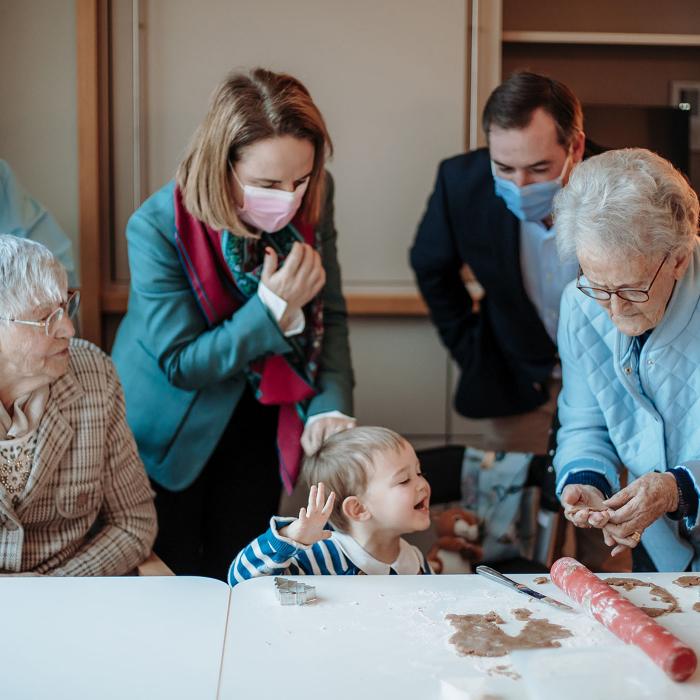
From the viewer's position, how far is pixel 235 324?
211cm

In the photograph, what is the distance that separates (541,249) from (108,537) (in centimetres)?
125

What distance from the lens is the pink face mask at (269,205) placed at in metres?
2.03

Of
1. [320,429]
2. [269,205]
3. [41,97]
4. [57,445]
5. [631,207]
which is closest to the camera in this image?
[631,207]

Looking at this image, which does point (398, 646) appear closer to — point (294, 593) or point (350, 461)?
point (294, 593)

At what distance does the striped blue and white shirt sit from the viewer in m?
1.62

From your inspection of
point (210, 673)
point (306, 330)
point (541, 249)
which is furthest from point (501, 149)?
point (210, 673)

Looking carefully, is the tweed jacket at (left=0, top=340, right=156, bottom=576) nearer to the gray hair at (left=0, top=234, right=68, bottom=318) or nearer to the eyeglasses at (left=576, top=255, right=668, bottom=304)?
the gray hair at (left=0, top=234, right=68, bottom=318)

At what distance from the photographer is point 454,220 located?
2.61m

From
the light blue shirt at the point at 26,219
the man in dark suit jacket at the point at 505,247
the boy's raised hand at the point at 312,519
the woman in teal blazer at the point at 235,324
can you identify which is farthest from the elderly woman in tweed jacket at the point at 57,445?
the man in dark suit jacket at the point at 505,247

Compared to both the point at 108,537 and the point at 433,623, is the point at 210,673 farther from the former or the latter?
the point at 108,537

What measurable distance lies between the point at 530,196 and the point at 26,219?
1.27 metres

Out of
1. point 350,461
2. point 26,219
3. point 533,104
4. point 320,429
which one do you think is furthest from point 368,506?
point 26,219

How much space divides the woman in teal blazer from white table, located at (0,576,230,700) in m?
0.71

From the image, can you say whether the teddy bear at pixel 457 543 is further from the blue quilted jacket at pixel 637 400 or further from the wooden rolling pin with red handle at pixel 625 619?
the wooden rolling pin with red handle at pixel 625 619
